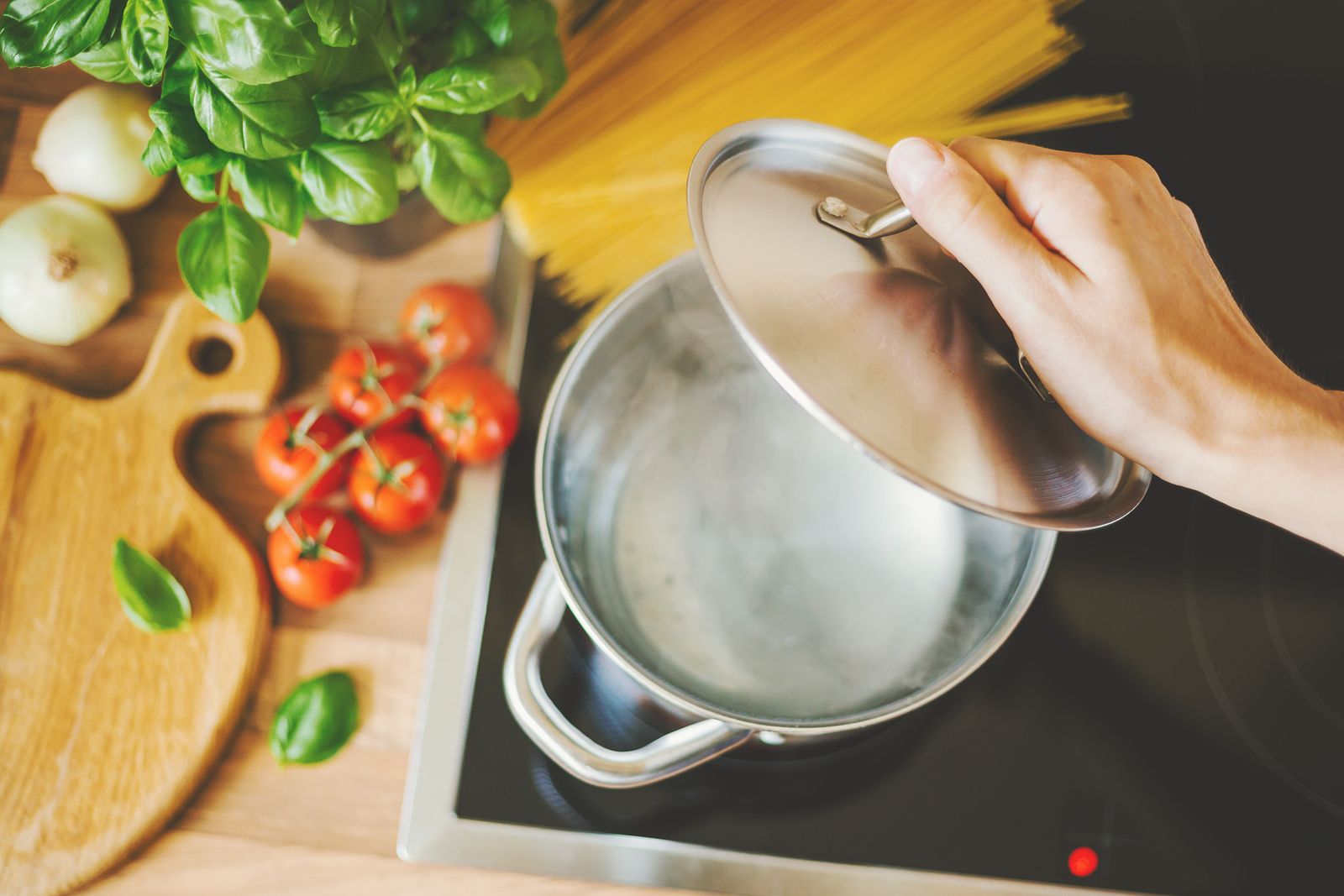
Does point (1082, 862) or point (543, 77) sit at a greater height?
point (543, 77)

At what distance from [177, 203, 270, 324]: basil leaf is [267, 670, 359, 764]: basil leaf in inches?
8.8

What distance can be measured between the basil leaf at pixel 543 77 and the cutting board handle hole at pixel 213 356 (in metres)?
0.25

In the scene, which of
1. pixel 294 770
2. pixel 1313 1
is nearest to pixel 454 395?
pixel 294 770

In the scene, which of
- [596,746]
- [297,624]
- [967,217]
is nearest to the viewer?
[967,217]

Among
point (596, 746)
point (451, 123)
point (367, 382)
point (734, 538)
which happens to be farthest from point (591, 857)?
point (451, 123)

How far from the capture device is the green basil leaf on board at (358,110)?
448 millimetres

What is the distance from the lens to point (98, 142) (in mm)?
563

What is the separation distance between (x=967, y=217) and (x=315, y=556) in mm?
414

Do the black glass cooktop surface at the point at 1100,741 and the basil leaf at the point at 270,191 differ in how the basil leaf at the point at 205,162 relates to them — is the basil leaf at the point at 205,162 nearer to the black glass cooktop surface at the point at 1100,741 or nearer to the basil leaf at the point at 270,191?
the basil leaf at the point at 270,191

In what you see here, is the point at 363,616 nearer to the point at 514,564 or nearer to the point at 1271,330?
the point at 514,564

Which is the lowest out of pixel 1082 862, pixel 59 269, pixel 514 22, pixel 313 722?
pixel 1082 862

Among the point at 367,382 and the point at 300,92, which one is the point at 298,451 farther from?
the point at 300,92

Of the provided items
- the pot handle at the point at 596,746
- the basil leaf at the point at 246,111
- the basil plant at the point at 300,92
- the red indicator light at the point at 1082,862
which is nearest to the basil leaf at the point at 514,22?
the basil plant at the point at 300,92

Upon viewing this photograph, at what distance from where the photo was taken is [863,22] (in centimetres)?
65
